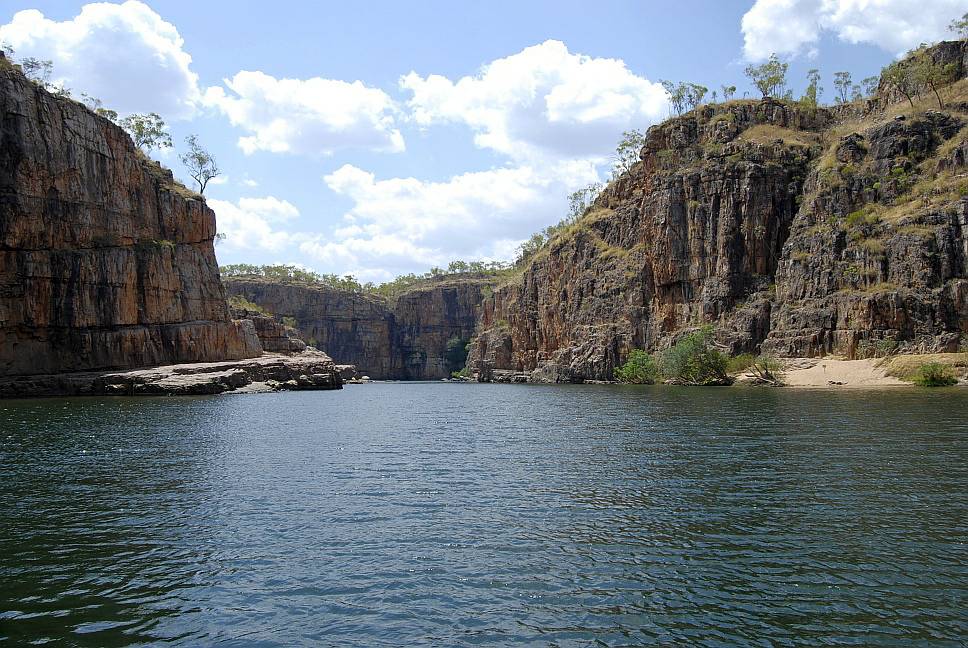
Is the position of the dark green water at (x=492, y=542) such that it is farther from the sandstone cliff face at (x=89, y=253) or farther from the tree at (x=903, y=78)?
the tree at (x=903, y=78)

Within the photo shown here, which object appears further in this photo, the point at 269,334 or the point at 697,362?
the point at 269,334

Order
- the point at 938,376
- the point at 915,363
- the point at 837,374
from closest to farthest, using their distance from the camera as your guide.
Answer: the point at 938,376
the point at 915,363
the point at 837,374

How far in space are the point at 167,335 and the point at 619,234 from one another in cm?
8480

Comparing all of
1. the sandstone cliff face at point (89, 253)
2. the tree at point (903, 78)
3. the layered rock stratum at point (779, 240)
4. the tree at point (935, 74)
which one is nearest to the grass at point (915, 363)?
the layered rock stratum at point (779, 240)

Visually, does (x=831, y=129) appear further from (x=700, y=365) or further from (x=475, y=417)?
(x=475, y=417)

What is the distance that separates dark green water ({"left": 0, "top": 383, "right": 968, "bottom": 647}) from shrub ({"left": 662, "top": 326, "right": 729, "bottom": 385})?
188 feet

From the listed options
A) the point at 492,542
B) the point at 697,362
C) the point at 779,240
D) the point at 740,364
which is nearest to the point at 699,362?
the point at 697,362

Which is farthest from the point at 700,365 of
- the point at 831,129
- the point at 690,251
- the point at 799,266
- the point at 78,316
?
the point at 78,316

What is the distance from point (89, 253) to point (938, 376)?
97546mm

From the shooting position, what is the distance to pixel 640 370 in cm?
10775

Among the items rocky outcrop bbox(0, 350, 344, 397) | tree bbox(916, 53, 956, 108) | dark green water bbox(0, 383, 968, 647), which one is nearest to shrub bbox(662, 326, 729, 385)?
tree bbox(916, 53, 956, 108)

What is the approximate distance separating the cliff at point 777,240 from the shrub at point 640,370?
20.2 feet

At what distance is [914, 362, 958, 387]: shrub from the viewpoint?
68438 mm

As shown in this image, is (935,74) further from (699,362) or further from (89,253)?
(89,253)
